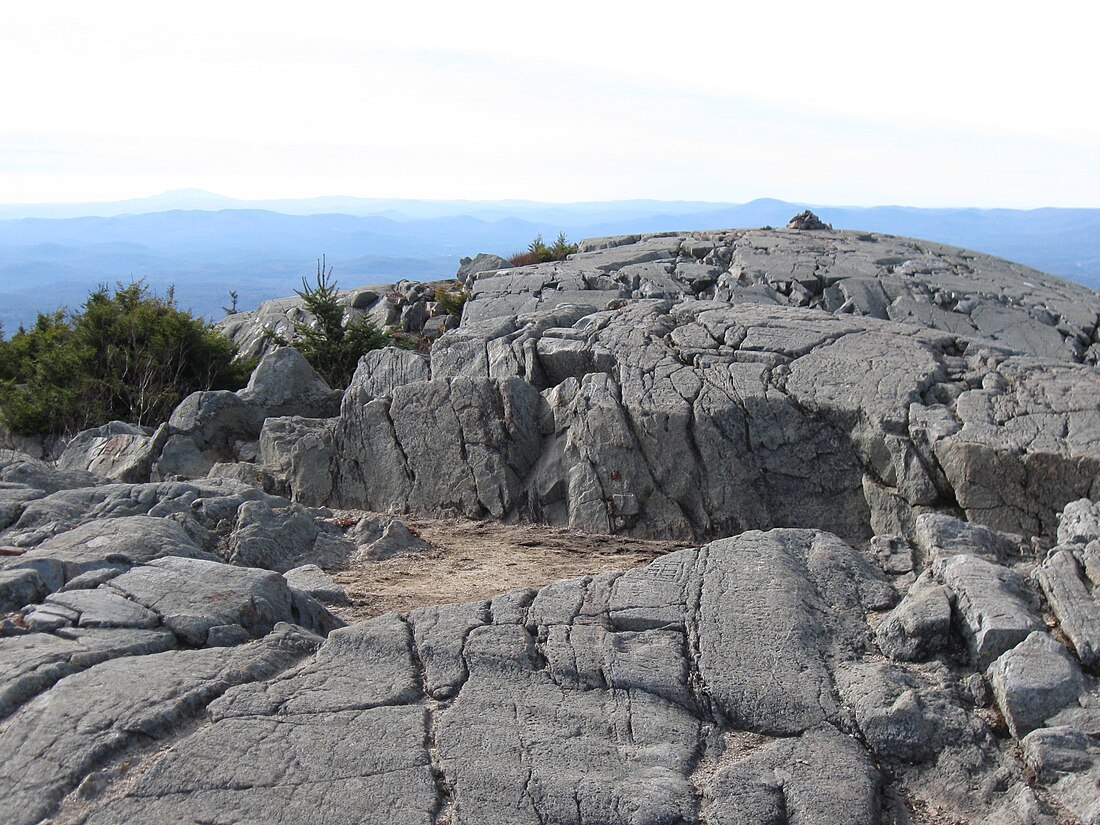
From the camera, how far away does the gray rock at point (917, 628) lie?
17.8 feet

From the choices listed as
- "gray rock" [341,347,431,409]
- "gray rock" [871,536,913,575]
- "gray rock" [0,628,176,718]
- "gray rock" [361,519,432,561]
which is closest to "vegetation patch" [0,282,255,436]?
"gray rock" [341,347,431,409]

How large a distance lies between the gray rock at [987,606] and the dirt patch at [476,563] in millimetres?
3220

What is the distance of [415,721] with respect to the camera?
16.3 feet

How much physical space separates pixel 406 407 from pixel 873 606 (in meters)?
6.69

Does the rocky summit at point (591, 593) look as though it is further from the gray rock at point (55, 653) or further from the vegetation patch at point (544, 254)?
the vegetation patch at point (544, 254)

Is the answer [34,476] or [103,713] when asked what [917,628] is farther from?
[34,476]

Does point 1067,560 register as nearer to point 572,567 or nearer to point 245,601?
A: point 572,567

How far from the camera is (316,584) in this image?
7574mm

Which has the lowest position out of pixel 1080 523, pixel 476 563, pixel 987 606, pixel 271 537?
pixel 476 563

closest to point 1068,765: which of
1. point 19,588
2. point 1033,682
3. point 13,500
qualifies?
point 1033,682

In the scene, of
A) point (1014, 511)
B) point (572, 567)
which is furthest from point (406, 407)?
point (1014, 511)

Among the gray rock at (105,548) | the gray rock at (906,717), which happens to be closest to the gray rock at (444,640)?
the gray rock at (906,717)

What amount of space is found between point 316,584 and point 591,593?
8.59 ft

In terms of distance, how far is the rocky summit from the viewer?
4516 millimetres
